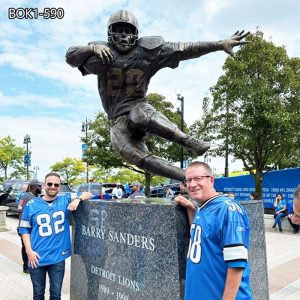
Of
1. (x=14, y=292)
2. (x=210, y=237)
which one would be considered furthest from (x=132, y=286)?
(x=14, y=292)

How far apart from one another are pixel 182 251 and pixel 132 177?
41.3 m

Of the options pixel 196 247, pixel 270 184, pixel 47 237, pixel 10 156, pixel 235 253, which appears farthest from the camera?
pixel 10 156

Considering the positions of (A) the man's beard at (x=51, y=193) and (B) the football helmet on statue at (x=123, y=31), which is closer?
(A) the man's beard at (x=51, y=193)

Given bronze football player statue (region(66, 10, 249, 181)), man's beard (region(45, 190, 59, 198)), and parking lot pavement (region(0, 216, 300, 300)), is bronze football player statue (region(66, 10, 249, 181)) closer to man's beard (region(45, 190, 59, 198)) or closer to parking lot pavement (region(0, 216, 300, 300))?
man's beard (region(45, 190, 59, 198))

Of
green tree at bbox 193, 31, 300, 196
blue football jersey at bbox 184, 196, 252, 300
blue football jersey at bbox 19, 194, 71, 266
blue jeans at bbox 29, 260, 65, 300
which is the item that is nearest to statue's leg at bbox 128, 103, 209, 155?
blue football jersey at bbox 19, 194, 71, 266

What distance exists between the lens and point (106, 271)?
12.3 feet

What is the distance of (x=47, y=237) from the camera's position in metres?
3.67

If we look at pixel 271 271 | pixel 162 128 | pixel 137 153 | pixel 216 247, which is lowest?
pixel 271 271

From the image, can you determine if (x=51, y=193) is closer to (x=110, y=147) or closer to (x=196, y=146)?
(x=196, y=146)

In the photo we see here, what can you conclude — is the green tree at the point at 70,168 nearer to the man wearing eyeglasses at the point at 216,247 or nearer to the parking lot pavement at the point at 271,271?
the parking lot pavement at the point at 271,271

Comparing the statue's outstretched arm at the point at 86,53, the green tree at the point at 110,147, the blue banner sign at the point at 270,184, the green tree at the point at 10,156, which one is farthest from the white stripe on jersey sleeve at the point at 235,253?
the green tree at the point at 10,156

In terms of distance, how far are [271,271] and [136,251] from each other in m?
4.66

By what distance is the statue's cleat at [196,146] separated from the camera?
13.1 ft

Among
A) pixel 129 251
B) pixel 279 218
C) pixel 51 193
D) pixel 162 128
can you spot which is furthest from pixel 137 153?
pixel 279 218
